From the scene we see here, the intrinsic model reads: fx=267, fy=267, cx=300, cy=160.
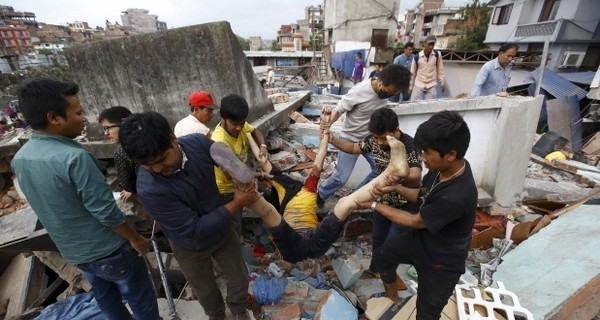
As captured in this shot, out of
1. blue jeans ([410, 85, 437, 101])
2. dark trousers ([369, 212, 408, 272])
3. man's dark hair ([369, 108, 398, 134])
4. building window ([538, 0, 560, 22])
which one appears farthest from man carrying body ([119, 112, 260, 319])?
building window ([538, 0, 560, 22])

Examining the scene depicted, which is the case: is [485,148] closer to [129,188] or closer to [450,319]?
[450,319]

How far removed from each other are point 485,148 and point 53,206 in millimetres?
4911

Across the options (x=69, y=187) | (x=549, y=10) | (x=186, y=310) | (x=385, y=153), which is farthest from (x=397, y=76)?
(x=549, y=10)

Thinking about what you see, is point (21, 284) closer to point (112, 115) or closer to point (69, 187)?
point (112, 115)

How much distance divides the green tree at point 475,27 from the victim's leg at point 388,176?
24.6 metres

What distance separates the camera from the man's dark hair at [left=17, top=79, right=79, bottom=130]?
1.66 meters

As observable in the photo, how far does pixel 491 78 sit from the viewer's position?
4.88 metres

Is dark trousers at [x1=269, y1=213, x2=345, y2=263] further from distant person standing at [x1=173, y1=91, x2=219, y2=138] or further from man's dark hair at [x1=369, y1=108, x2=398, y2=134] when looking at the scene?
distant person standing at [x1=173, y1=91, x2=219, y2=138]

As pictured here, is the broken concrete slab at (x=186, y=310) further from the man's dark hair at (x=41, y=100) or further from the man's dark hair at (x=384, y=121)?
the man's dark hair at (x=384, y=121)

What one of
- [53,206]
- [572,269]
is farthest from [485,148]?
[53,206]

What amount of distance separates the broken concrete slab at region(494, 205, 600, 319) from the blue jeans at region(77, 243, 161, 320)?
3.53m

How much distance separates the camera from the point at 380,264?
99.7 inches

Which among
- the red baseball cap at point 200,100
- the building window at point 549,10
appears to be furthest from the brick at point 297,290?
the building window at point 549,10

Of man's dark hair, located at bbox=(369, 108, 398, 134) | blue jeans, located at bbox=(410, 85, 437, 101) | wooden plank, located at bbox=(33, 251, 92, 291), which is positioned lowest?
wooden plank, located at bbox=(33, 251, 92, 291)
